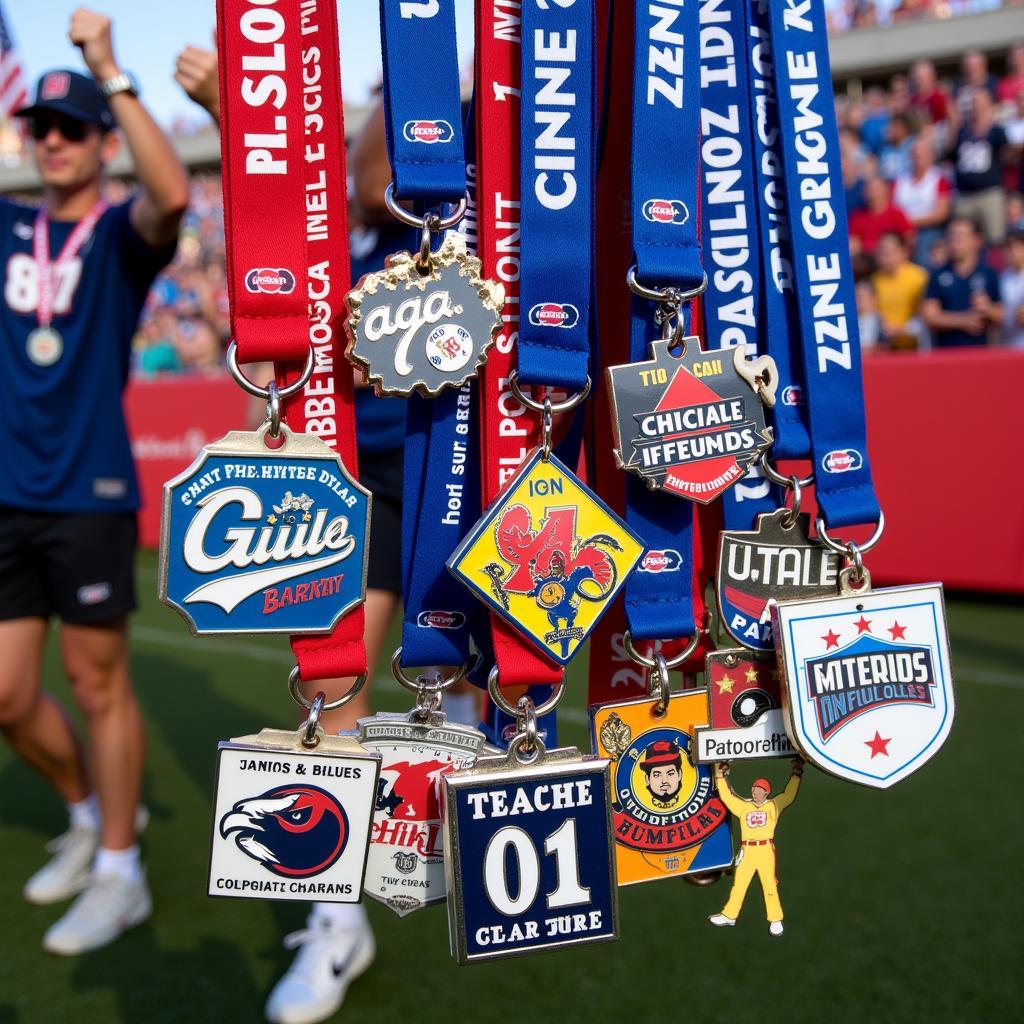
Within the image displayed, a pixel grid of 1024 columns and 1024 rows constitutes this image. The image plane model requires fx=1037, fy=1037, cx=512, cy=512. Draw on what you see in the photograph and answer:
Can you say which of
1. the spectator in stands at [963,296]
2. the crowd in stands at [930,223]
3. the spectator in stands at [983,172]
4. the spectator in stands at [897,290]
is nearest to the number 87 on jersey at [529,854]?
the crowd in stands at [930,223]

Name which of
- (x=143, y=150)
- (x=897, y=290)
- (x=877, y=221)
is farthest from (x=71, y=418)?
(x=877, y=221)

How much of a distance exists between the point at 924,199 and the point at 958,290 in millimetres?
2192

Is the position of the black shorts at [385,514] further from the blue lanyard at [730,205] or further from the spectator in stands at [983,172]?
the spectator in stands at [983,172]

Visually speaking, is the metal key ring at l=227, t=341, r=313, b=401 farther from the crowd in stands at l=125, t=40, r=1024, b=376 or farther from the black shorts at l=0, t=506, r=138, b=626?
the crowd in stands at l=125, t=40, r=1024, b=376

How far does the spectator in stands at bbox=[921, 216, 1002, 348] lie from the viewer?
6.13m

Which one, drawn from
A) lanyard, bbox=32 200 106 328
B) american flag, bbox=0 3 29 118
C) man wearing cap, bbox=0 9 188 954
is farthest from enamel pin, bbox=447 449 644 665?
american flag, bbox=0 3 29 118

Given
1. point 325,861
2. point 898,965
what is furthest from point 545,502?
point 898,965

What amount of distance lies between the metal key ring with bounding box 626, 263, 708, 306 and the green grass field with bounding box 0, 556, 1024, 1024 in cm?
160

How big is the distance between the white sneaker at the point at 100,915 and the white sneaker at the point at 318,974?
0.52 metres

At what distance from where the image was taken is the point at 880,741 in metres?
0.89

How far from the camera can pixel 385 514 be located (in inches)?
80.9

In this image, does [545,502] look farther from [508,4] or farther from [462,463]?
[508,4]

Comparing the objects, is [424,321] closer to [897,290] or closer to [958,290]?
[958,290]

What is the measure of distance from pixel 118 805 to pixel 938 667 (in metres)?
2.09
